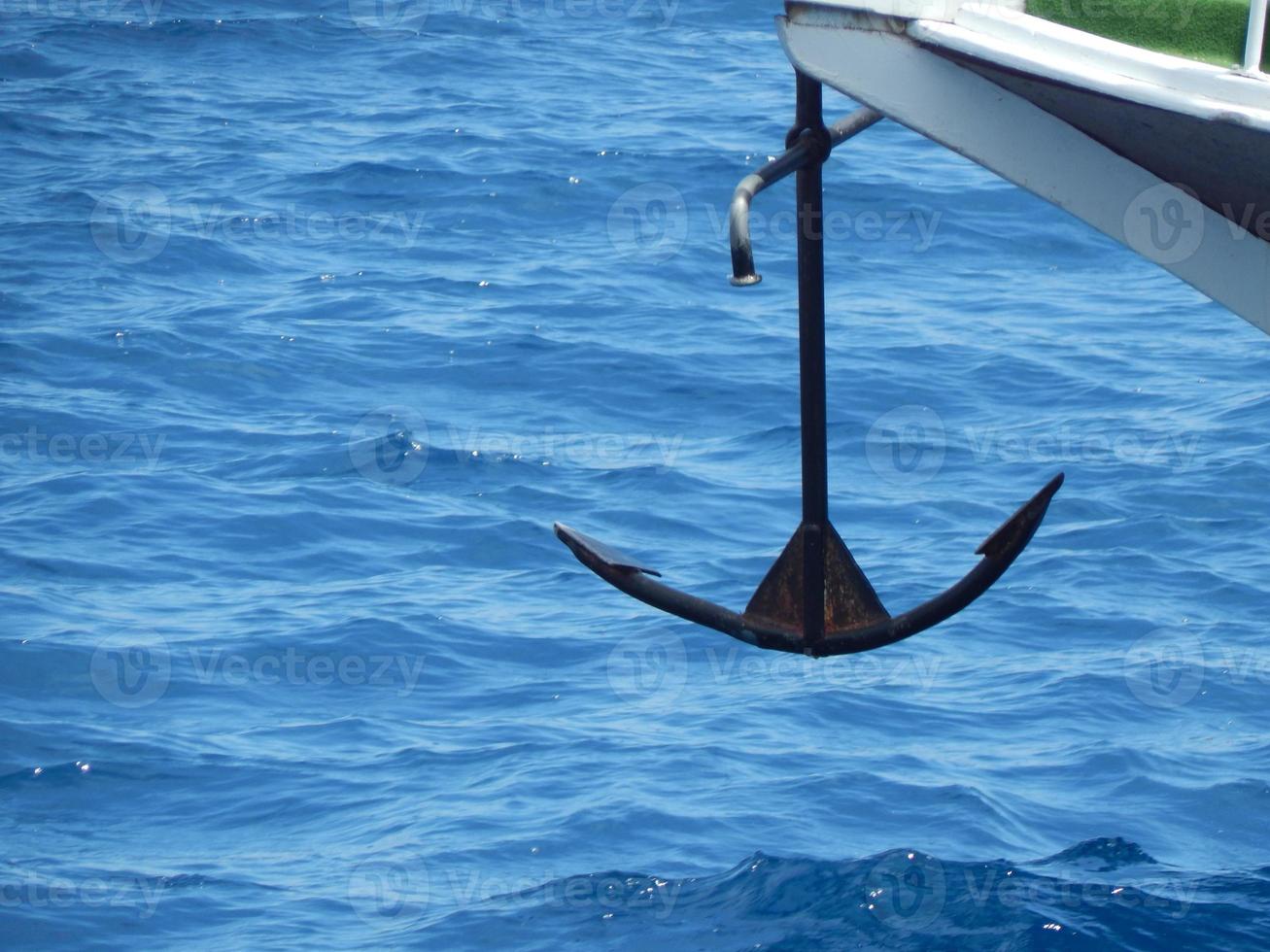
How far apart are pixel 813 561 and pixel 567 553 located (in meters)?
3.76

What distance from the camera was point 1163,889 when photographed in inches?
189

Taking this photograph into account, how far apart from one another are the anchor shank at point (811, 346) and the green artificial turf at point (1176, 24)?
58 centimetres

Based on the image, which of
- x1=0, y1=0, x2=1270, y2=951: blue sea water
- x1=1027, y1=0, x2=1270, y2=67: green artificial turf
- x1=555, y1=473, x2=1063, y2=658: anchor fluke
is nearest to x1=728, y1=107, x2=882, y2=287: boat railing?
x1=1027, y1=0, x2=1270, y2=67: green artificial turf

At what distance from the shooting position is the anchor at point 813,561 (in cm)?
353

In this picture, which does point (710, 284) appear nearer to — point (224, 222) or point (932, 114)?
point (224, 222)

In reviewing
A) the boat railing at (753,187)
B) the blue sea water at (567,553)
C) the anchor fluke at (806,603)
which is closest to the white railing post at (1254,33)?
the boat railing at (753,187)

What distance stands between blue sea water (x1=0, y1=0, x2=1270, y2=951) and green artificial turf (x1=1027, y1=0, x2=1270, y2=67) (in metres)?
2.24

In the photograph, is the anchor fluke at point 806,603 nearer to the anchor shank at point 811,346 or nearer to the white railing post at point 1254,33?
the anchor shank at point 811,346

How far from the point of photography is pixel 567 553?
733 centimetres

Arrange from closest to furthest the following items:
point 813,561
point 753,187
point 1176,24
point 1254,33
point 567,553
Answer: point 1254,33
point 753,187
point 1176,24
point 813,561
point 567,553

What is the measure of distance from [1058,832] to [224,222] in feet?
25.2

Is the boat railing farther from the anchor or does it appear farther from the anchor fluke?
the anchor fluke

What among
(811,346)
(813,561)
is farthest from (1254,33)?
(813,561)

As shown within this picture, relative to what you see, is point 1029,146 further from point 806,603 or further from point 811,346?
point 806,603
